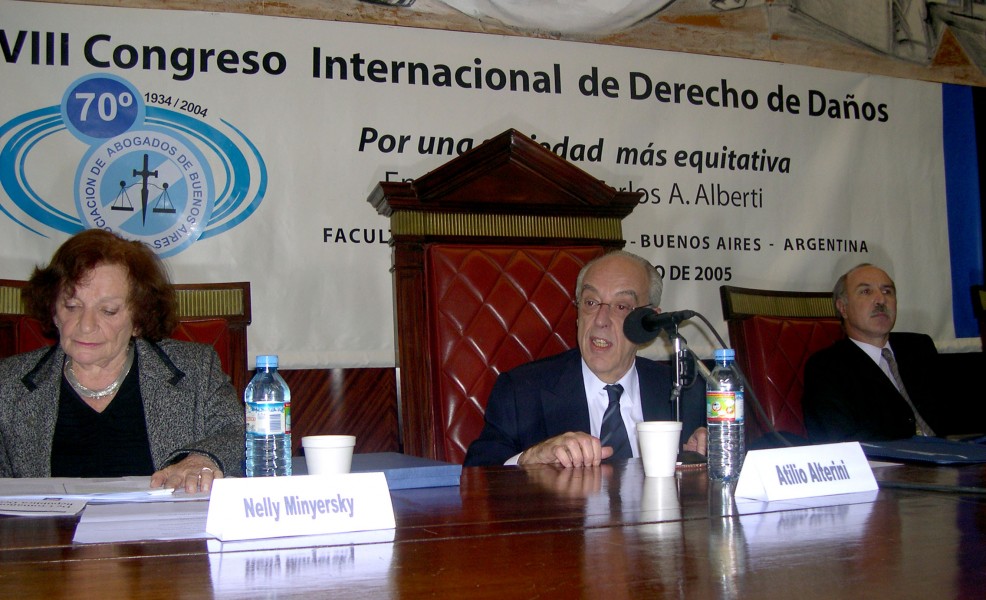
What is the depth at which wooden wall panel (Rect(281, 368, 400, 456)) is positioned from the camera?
3014 millimetres

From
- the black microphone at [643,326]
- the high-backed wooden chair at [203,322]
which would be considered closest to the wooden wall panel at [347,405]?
the high-backed wooden chair at [203,322]

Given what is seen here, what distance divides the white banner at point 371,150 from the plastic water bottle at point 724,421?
1.71 metres

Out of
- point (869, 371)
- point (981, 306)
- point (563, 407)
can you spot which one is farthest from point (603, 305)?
point (981, 306)

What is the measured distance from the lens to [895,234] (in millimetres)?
3807

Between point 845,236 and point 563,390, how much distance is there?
6.64ft

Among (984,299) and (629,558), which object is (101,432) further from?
(984,299)

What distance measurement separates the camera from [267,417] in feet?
4.44

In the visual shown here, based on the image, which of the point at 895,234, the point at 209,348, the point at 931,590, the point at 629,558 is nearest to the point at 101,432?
the point at 209,348

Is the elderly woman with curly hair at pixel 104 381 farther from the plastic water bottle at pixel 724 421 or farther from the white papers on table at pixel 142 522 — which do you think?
the plastic water bottle at pixel 724 421

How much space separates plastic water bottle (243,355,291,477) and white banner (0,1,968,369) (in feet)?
4.75

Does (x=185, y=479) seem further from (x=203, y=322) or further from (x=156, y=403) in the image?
(x=203, y=322)

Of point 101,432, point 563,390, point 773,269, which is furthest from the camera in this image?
point 773,269

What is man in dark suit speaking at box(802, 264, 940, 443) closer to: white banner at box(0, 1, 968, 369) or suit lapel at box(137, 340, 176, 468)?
white banner at box(0, 1, 968, 369)

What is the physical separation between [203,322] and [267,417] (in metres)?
1.06
